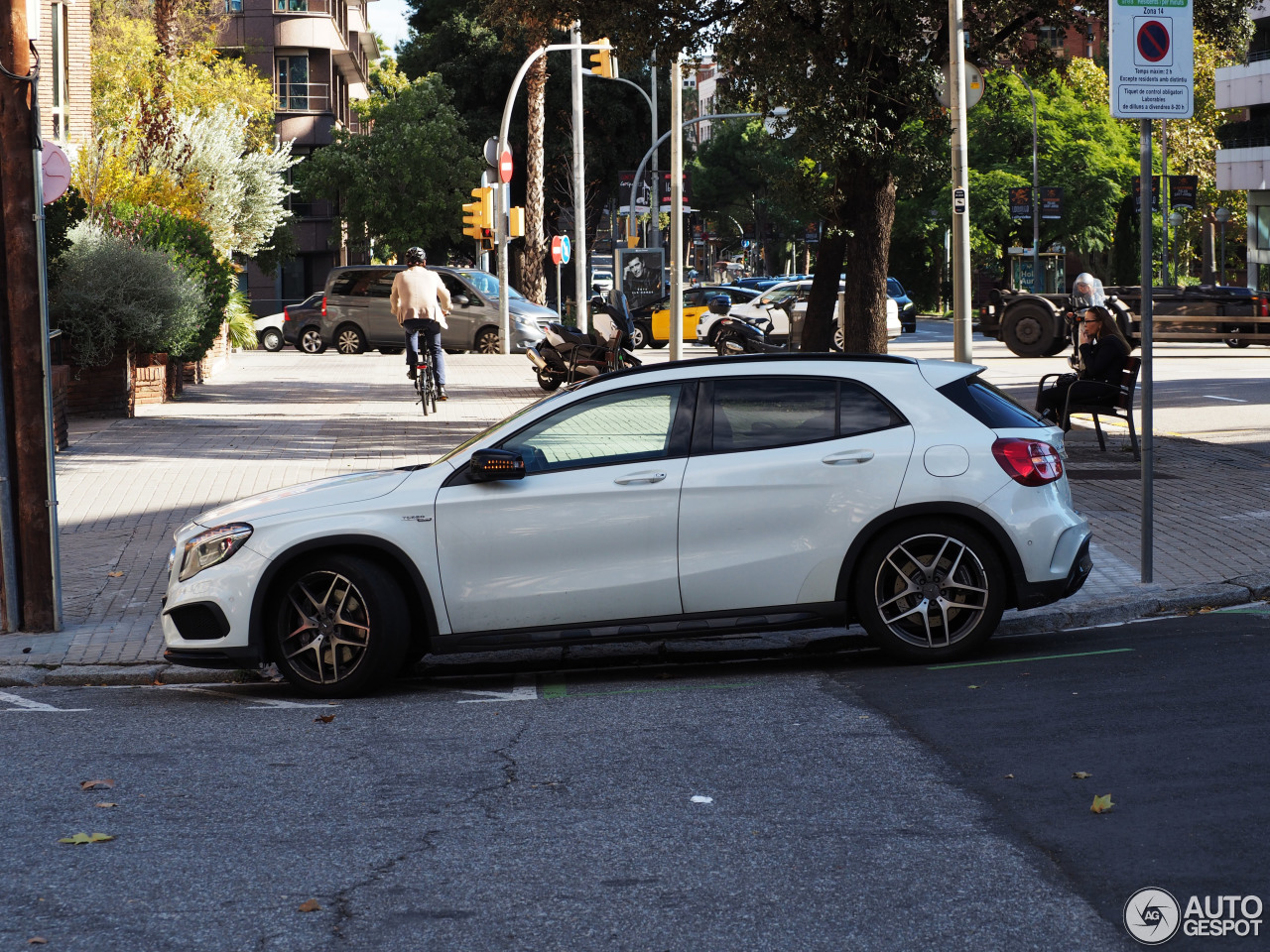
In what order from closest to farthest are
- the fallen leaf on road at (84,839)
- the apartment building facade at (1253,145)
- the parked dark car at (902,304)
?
the fallen leaf on road at (84,839), the parked dark car at (902,304), the apartment building facade at (1253,145)

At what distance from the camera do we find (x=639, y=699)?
752cm

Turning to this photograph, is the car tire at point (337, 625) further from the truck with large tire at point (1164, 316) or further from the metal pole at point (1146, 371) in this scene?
the truck with large tire at point (1164, 316)

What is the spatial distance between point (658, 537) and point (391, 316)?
30368mm

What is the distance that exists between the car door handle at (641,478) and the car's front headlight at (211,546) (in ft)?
5.69

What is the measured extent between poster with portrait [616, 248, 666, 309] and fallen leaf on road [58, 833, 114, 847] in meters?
33.4

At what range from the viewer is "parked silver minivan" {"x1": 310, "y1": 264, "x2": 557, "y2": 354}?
36.8 meters

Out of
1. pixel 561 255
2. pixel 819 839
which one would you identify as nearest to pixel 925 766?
pixel 819 839

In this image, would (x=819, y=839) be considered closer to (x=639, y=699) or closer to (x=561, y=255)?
(x=639, y=699)

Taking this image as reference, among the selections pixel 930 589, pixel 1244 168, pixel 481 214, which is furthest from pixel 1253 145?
pixel 930 589

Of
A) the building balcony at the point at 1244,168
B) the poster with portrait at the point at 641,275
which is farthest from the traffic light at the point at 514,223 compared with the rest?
the building balcony at the point at 1244,168

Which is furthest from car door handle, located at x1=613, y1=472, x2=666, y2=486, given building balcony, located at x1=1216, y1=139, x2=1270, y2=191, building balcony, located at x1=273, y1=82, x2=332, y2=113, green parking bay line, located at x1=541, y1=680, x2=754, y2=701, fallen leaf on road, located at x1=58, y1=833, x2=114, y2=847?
building balcony, located at x1=273, y1=82, x2=332, y2=113

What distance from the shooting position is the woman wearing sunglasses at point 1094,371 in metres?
15.1

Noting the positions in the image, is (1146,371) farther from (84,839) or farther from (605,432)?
(84,839)

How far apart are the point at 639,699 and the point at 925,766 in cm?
179
